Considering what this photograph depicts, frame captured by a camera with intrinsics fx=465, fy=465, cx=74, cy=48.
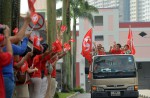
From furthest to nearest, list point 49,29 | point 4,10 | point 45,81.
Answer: point 49,29 < point 45,81 < point 4,10

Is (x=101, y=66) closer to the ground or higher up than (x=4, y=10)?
closer to the ground

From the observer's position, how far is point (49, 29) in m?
22.4

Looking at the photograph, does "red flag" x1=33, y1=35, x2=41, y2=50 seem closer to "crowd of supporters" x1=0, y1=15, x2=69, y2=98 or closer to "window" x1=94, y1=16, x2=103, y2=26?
"crowd of supporters" x1=0, y1=15, x2=69, y2=98

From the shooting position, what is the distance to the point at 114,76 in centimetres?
1845

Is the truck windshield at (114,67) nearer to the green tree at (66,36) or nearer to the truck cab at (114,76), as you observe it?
the truck cab at (114,76)

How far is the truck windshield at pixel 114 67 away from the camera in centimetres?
1834

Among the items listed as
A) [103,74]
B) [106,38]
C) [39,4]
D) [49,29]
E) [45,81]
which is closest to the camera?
[45,81]

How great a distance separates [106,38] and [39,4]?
68.6 ft

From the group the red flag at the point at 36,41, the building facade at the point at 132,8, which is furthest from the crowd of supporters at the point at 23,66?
the building facade at the point at 132,8

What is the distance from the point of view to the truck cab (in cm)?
1839

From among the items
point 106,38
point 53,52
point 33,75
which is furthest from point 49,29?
point 106,38

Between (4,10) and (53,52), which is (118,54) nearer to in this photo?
(53,52)

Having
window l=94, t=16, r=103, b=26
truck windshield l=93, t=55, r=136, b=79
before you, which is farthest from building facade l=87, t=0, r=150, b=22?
truck windshield l=93, t=55, r=136, b=79

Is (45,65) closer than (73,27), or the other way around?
(45,65)
